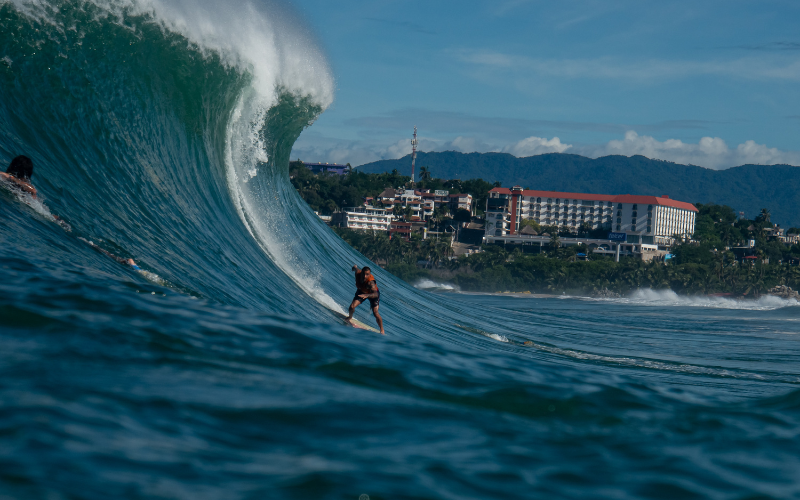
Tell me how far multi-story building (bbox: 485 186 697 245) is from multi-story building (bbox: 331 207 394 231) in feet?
74.4

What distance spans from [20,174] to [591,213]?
157988 millimetres

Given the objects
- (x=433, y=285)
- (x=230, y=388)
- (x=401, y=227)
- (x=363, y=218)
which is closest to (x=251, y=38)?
(x=230, y=388)

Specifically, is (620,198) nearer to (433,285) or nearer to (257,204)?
(433,285)

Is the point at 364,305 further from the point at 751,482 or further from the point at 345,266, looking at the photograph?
the point at 751,482

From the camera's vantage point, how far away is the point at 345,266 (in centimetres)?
1716

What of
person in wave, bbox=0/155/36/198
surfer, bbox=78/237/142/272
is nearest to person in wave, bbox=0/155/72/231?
person in wave, bbox=0/155/36/198

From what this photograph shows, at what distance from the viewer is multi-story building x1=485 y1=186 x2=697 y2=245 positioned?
442 ft

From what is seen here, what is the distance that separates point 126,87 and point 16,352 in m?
9.89

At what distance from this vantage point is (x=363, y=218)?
11662 cm

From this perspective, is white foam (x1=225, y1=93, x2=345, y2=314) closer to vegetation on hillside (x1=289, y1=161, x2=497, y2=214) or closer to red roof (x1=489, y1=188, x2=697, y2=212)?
vegetation on hillside (x1=289, y1=161, x2=497, y2=214)

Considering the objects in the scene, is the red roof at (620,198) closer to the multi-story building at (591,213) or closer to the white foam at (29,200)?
the multi-story building at (591,213)

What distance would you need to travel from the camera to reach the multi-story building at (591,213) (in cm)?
13475

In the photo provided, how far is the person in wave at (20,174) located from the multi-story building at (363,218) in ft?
350

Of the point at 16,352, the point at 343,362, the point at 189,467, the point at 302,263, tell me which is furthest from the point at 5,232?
the point at 302,263
